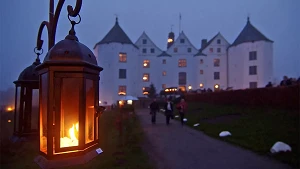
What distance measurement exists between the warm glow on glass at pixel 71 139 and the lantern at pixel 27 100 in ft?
5.14

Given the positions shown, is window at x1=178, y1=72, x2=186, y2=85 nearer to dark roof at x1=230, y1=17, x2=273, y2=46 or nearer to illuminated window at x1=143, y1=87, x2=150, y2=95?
illuminated window at x1=143, y1=87, x2=150, y2=95

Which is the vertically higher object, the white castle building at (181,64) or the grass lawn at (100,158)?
the white castle building at (181,64)

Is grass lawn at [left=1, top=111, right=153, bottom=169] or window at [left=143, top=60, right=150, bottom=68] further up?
window at [left=143, top=60, right=150, bottom=68]

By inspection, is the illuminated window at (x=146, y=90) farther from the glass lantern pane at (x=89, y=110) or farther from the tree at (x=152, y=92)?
the glass lantern pane at (x=89, y=110)

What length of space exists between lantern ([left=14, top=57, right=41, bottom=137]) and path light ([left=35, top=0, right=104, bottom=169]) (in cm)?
133

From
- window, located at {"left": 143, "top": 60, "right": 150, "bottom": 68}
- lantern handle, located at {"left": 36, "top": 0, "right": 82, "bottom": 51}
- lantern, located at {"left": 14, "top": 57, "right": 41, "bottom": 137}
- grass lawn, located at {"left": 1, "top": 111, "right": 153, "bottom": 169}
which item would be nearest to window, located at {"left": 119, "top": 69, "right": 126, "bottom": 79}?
window, located at {"left": 143, "top": 60, "right": 150, "bottom": 68}

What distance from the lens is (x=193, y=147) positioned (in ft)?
36.4

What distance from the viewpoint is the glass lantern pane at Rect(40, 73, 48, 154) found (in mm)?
2764

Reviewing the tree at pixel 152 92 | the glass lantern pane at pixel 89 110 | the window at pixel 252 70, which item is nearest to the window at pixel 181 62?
the tree at pixel 152 92

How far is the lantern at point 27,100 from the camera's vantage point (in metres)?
4.07

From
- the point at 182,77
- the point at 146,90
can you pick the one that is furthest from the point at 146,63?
the point at 182,77

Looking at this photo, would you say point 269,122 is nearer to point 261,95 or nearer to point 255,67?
point 261,95

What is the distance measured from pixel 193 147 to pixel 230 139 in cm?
216

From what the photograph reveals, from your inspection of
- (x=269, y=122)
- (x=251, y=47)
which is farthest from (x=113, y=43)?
(x=269, y=122)
